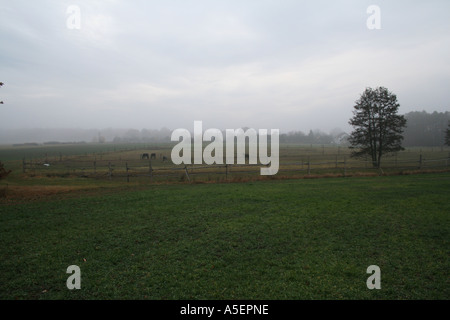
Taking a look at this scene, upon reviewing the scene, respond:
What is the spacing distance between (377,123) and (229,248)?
23.2m

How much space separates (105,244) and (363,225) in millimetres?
6661

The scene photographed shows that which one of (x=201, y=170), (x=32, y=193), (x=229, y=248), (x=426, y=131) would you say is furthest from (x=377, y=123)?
(x=426, y=131)

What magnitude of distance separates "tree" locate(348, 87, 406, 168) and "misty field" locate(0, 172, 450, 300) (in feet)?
49.5

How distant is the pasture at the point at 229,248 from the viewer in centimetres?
385

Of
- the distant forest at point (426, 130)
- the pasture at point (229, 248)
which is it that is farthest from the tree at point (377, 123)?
the distant forest at point (426, 130)

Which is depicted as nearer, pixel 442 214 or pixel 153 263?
pixel 153 263

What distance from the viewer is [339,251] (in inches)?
202

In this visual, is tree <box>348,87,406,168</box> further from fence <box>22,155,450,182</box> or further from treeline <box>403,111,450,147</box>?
treeline <box>403,111,450,147</box>

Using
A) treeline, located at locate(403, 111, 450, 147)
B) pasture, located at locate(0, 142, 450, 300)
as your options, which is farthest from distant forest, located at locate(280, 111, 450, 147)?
pasture, located at locate(0, 142, 450, 300)

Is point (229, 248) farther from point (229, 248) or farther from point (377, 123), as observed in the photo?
point (377, 123)

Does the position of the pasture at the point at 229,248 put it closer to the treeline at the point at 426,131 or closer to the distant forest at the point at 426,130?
the distant forest at the point at 426,130

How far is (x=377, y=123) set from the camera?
22.9m
